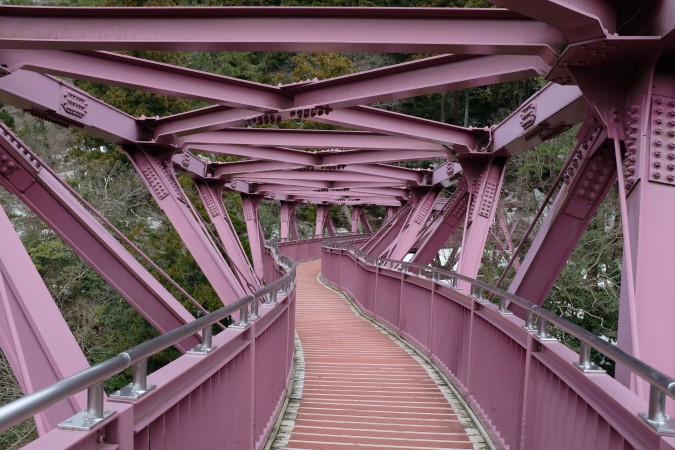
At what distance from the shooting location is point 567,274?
64.7 ft

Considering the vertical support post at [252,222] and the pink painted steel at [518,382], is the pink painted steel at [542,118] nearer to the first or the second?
the pink painted steel at [518,382]

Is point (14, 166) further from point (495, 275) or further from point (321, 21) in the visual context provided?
point (495, 275)

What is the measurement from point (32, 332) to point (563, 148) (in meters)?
20.4

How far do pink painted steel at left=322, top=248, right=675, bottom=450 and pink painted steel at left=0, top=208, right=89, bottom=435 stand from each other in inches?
126

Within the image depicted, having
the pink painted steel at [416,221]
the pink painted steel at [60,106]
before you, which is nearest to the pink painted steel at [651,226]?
the pink painted steel at [60,106]

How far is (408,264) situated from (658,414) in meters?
8.69

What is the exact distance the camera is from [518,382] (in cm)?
491

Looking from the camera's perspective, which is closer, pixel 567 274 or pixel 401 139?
pixel 401 139

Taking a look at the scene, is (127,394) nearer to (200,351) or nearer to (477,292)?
(200,351)

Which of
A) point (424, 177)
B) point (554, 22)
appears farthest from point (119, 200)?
point (554, 22)

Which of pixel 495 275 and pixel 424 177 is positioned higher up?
pixel 424 177

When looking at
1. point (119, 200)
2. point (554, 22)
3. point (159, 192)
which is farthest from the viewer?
point (119, 200)

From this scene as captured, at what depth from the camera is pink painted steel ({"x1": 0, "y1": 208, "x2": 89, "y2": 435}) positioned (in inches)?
181

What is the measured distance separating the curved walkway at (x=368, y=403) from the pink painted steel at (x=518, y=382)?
32 centimetres
